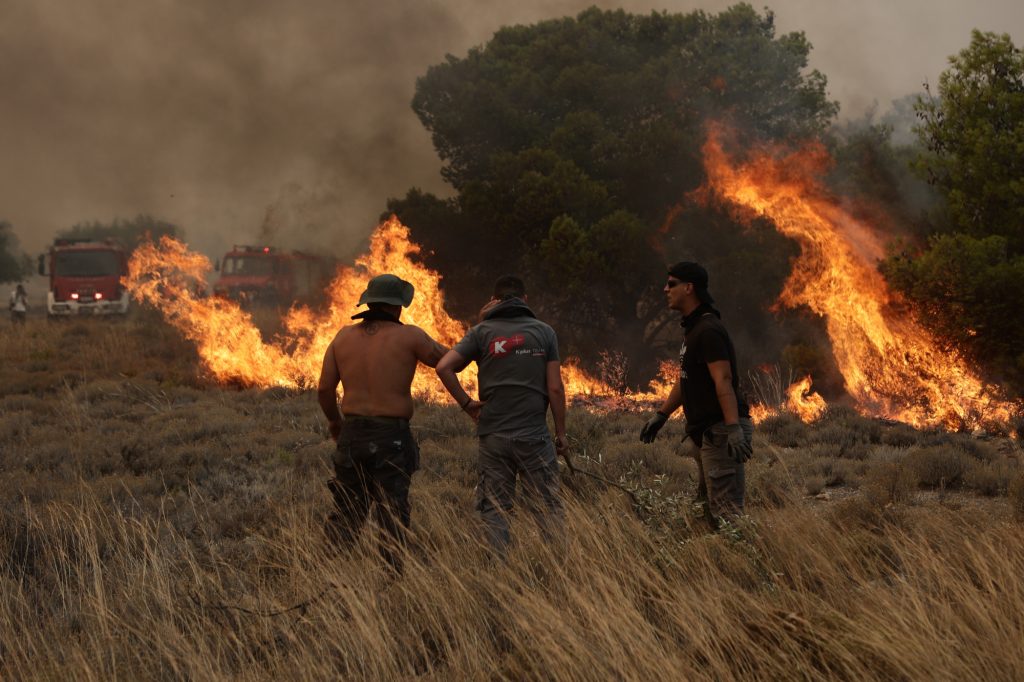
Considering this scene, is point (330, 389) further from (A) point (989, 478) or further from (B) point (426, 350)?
(A) point (989, 478)

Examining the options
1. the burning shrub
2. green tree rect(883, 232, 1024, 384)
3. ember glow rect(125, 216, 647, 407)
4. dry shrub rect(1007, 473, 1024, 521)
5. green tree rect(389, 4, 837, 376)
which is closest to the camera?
dry shrub rect(1007, 473, 1024, 521)

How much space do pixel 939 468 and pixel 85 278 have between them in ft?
83.7

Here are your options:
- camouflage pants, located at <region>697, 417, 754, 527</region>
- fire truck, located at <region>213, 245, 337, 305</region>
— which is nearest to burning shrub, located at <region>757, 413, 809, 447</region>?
camouflage pants, located at <region>697, 417, 754, 527</region>

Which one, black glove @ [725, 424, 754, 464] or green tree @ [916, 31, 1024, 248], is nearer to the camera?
black glove @ [725, 424, 754, 464]

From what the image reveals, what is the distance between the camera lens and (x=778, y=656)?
11.4 ft

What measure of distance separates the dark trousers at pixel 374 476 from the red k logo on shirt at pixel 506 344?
28.1 inches

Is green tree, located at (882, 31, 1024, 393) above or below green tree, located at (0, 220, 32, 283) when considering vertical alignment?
below

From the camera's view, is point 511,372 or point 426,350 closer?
point 426,350

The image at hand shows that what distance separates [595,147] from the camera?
20.0 metres

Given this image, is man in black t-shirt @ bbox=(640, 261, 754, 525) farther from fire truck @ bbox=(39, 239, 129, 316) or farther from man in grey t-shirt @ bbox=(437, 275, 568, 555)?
fire truck @ bbox=(39, 239, 129, 316)

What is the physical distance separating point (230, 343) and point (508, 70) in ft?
32.9

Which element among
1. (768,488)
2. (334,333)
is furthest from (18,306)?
(768,488)

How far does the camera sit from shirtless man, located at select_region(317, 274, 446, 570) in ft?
16.4

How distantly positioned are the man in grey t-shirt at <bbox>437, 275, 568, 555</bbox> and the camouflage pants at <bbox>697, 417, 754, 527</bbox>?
2.94ft
